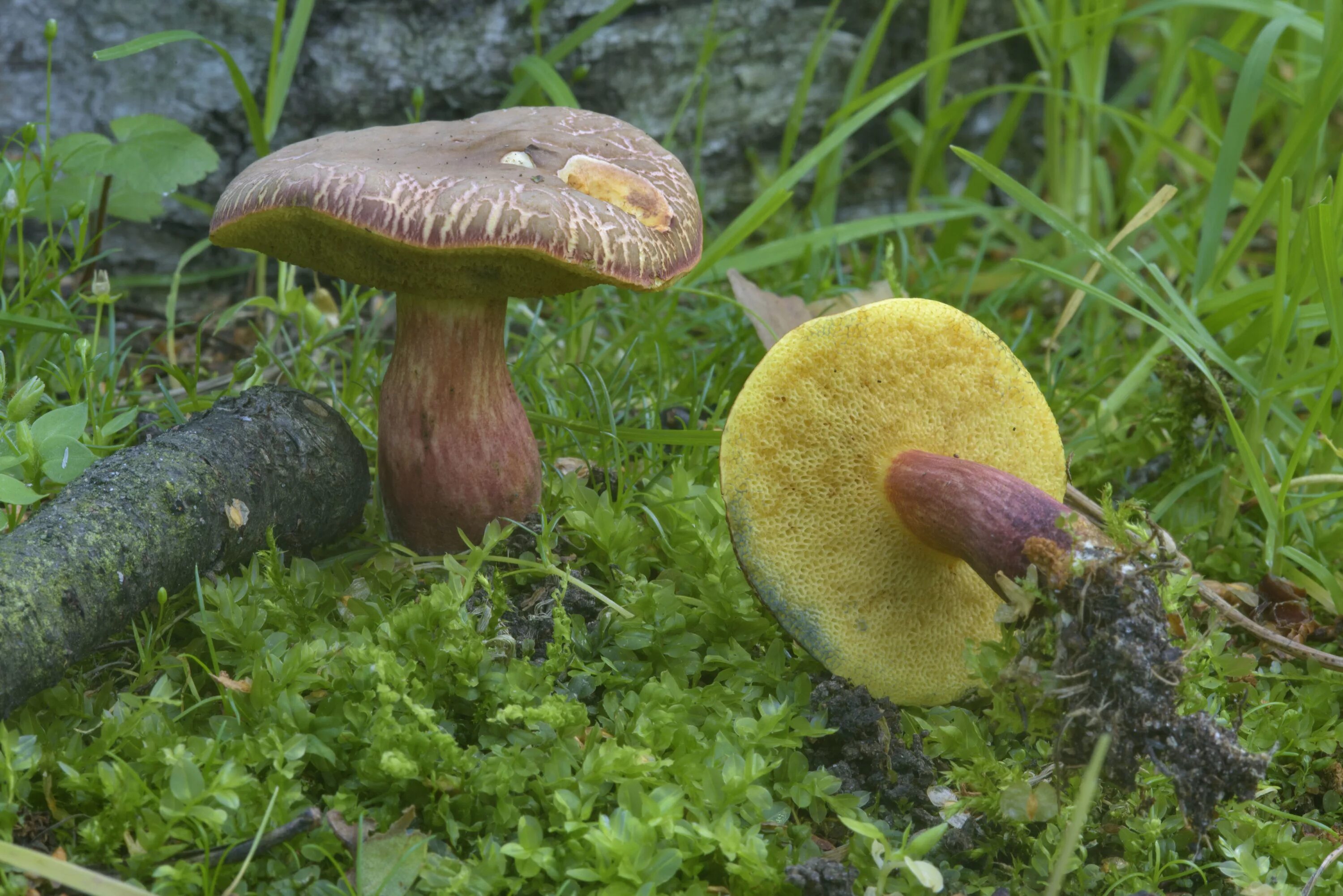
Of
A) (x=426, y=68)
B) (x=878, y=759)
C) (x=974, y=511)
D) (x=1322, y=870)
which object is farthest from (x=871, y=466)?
(x=426, y=68)

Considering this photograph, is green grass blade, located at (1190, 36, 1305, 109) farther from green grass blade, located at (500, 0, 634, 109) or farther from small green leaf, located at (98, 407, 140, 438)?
small green leaf, located at (98, 407, 140, 438)

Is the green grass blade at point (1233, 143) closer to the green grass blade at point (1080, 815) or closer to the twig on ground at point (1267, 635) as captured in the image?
the twig on ground at point (1267, 635)

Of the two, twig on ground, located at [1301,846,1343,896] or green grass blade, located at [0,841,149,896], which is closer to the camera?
green grass blade, located at [0,841,149,896]

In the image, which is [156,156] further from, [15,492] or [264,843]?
[264,843]

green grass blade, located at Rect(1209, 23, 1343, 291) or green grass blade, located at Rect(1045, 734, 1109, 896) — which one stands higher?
green grass blade, located at Rect(1209, 23, 1343, 291)

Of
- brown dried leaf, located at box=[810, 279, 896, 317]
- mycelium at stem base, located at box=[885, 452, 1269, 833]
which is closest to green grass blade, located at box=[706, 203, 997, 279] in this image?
brown dried leaf, located at box=[810, 279, 896, 317]

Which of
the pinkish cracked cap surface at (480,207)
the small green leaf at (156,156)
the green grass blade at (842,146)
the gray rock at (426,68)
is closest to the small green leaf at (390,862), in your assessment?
the pinkish cracked cap surface at (480,207)
